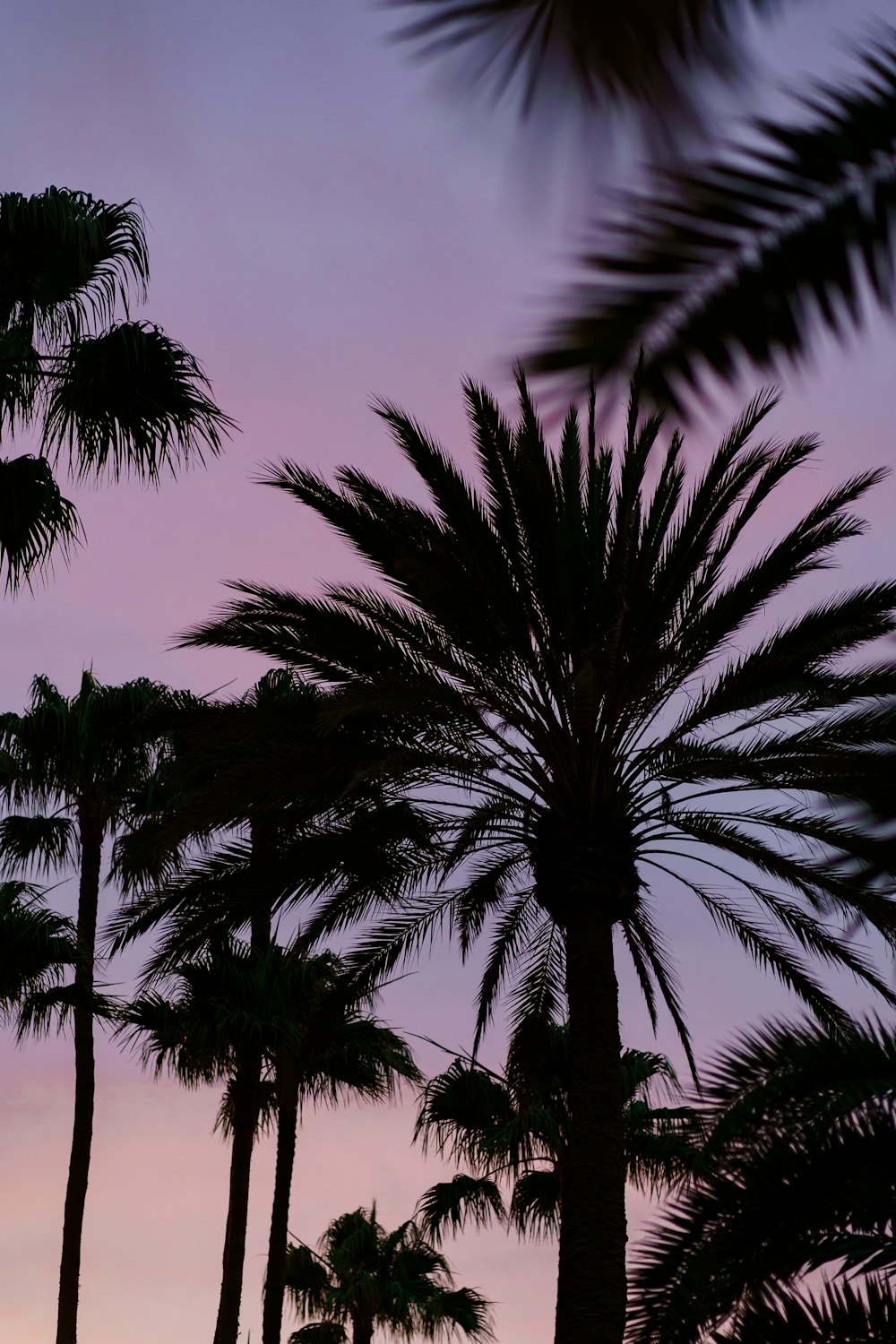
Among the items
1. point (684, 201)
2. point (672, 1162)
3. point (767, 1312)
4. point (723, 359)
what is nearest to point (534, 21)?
point (684, 201)

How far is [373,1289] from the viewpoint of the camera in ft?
74.9

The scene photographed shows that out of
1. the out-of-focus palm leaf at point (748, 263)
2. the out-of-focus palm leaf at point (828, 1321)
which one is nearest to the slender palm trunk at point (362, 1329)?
the out-of-focus palm leaf at point (828, 1321)

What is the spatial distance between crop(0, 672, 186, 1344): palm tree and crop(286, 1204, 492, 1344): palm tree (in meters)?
6.21

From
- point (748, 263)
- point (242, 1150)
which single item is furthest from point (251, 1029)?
point (748, 263)

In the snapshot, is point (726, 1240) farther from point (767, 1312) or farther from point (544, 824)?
point (544, 824)

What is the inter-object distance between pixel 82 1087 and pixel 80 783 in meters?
4.03

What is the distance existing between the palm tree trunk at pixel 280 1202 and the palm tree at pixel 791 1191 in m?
11.6

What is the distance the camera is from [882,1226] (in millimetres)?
7285

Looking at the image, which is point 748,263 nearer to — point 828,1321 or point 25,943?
point 828,1321

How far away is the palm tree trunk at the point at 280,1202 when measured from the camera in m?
18.2

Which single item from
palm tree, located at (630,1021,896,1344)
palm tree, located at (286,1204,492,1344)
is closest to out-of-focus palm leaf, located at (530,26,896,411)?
palm tree, located at (630,1021,896,1344)

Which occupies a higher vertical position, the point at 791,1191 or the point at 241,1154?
the point at 241,1154

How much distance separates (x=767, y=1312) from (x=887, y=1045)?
1.48 meters

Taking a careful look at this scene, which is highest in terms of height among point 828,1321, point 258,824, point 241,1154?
point 258,824
